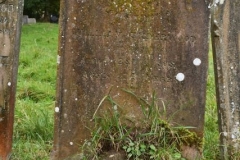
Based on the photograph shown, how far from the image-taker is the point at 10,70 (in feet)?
14.6

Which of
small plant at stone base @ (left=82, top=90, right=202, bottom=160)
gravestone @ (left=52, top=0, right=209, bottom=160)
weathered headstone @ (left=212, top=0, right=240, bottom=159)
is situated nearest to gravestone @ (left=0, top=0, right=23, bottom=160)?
gravestone @ (left=52, top=0, right=209, bottom=160)

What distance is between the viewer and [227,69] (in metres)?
4.31

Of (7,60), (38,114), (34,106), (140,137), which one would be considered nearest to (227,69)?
(140,137)

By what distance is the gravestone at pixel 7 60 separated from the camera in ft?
14.6

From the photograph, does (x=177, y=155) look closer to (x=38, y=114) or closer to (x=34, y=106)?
(x=38, y=114)

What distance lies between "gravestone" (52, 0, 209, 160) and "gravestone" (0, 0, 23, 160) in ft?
1.70

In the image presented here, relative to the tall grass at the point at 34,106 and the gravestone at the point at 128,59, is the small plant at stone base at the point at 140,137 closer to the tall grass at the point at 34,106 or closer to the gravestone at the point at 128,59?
the gravestone at the point at 128,59

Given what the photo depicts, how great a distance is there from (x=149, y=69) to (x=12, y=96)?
125 centimetres

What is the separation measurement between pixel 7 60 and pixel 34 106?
158cm

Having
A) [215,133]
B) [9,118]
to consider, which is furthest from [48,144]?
[215,133]

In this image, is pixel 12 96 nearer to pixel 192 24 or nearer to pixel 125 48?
pixel 125 48

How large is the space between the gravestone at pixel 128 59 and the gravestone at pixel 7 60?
518 mm

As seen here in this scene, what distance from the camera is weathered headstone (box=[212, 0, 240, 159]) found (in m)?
4.29

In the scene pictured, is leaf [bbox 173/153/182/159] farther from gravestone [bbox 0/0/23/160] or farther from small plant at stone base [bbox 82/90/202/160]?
gravestone [bbox 0/0/23/160]
